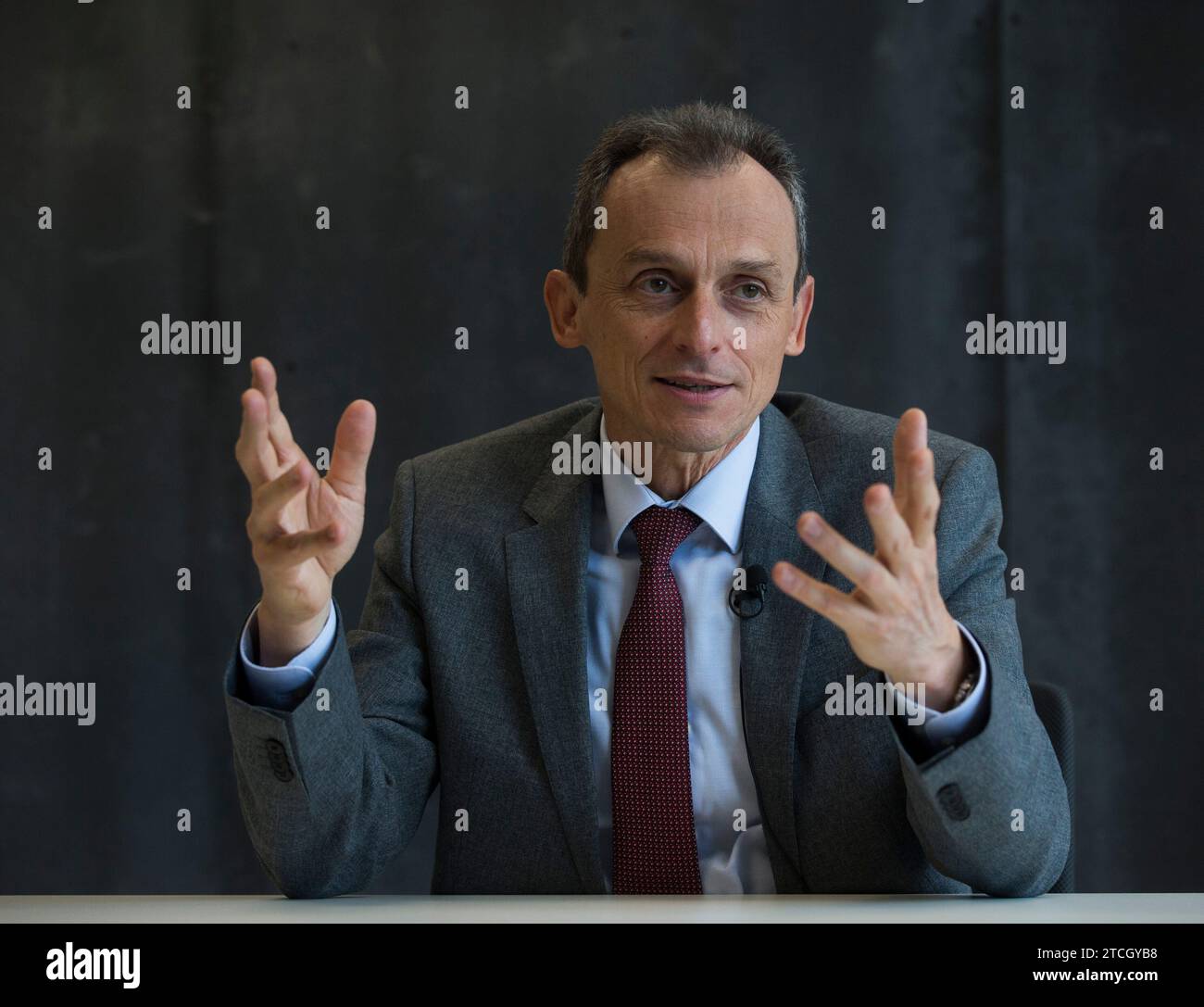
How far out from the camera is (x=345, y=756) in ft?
5.46

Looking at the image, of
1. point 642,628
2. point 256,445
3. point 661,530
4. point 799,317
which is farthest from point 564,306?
point 256,445

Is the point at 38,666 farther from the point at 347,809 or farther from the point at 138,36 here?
the point at 347,809

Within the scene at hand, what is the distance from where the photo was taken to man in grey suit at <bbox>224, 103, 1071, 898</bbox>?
5.23 feet

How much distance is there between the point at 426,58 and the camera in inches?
137

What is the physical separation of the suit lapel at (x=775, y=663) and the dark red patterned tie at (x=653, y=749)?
10 centimetres

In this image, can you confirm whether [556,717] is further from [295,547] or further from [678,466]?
[295,547]

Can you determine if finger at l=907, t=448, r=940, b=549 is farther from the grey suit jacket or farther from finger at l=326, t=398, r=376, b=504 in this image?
finger at l=326, t=398, r=376, b=504

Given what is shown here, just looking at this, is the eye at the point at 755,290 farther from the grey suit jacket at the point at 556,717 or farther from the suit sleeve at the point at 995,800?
the suit sleeve at the point at 995,800

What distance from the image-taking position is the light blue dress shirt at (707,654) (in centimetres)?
187

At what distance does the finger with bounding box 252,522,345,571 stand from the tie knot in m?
0.58

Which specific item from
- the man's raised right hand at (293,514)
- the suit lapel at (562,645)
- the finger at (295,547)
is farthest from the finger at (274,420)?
the suit lapel at (562,645)

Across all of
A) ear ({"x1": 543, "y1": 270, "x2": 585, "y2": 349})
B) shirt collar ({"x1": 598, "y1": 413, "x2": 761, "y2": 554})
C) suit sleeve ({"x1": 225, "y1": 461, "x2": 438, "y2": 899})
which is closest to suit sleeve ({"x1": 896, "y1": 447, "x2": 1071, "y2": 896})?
shirt collar ({"x1": 598, "y1": 413, "x2": 761, "y2": 554})
